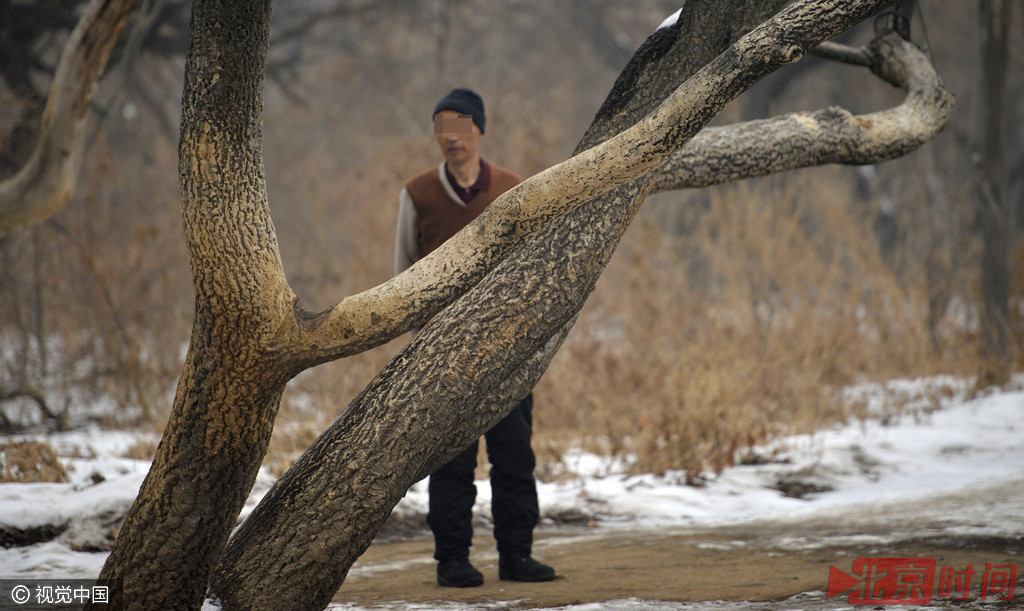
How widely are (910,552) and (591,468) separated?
8.42 feet

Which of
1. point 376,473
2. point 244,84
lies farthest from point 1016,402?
point 244,84

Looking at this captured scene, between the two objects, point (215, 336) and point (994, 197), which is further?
point (994, 197)

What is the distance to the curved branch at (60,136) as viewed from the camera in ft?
16.5

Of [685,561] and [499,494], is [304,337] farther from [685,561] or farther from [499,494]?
[685,561]

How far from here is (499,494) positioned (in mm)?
3793

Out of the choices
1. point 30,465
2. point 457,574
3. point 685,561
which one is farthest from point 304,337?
point 30,465

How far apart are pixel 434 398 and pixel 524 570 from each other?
1165mm

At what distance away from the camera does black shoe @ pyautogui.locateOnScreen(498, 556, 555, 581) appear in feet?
12.1

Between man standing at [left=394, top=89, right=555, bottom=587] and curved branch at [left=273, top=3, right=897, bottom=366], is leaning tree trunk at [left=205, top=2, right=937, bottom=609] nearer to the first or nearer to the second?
curved branch at [left=273, top=3, right=897, bottom=366]

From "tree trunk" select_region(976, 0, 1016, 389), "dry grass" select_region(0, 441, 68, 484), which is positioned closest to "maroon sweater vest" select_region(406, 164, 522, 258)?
"dry grass" select_region(0, 441, 68, 484)

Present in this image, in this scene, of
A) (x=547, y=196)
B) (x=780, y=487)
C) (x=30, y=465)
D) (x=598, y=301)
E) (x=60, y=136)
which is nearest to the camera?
(x=547, y=196)

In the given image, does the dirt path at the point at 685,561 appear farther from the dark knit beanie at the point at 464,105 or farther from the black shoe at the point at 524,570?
the dark knit beanie at the point at 464,105

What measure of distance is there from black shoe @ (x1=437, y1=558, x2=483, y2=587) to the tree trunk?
21.7 feet
